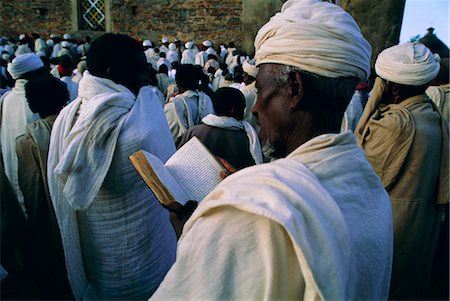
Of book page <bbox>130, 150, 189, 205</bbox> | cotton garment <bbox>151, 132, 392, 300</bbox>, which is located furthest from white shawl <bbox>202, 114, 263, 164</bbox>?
cotton garment <bbox>151, 132, 392, 300</bbox>

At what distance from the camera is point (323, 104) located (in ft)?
3.47

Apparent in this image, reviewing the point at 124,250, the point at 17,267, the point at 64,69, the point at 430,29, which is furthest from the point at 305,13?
the point at 430,29

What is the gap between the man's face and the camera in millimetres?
1084

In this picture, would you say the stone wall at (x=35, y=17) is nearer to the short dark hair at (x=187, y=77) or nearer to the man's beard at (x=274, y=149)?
the short dark hair at (x=187, y=77)

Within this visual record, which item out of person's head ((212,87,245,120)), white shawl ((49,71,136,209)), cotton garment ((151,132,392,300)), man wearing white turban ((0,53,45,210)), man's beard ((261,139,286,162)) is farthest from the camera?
man wearing white turban ((0,53,45,210))

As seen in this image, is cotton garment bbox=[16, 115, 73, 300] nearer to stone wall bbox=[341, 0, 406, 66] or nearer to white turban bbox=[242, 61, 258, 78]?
white turban bbox=[242, 61, 258, 78]

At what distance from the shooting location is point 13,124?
12.1 ft

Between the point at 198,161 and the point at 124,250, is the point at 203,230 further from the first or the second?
the point at 124,250

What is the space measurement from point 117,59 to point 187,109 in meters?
2.01

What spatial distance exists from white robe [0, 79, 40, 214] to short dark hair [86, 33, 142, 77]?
1.87 meters

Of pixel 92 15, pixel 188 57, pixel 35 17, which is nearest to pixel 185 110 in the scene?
pixel 188 57

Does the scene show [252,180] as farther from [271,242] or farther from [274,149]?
[274,149]

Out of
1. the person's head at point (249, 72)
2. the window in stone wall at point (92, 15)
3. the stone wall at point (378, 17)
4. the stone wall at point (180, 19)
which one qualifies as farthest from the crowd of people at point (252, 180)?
the window in stone wall at point (92, 15)

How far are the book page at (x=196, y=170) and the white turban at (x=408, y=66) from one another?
5.24 feet
